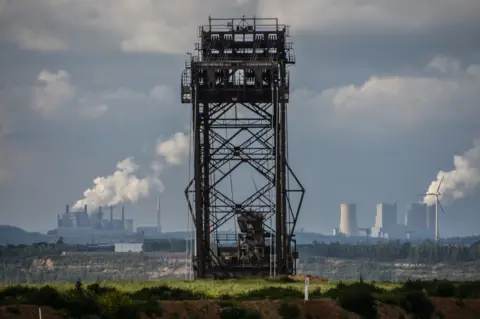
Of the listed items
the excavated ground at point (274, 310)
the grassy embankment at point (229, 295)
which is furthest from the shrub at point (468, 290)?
the excavated ground at point (274, 310)

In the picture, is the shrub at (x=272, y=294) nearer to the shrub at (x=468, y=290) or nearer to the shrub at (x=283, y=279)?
the shrub at (x=468, y=290)

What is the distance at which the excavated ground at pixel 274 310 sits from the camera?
57.0 m

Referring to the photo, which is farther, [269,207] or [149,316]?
[269,207]

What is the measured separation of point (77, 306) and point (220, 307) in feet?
22.8

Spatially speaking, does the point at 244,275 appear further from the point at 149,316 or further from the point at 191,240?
the point at 149,316

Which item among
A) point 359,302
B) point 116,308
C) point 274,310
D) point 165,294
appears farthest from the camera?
point 165,294

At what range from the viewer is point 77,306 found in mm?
57719

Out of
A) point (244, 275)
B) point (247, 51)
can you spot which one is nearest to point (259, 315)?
point (244, 275)

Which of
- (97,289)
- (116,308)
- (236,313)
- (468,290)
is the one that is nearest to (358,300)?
(236,313)

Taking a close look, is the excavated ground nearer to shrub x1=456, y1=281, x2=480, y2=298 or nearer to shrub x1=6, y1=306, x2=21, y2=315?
shrub x1=6, y1=306, x2=21, y2=315

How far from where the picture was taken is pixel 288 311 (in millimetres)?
62188

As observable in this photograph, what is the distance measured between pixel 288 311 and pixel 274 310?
28.3 inches

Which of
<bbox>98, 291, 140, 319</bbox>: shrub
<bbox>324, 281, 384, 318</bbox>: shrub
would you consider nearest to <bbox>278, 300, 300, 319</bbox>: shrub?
<bbox>324, 281, 384, 318</bbox>: shrub

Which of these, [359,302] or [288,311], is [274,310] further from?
[359,302]
